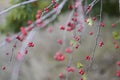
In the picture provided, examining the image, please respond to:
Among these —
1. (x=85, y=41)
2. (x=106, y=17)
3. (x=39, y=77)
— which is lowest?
(x=39, y=77)

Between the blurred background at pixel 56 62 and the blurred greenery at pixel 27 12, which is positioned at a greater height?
the blurred greenery at pixel 27 12

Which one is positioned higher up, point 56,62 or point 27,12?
point 27,12

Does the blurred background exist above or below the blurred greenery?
below

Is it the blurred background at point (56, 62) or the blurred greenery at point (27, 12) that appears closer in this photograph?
the blurred greenery at point (27, 12)

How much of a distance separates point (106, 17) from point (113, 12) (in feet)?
1.19

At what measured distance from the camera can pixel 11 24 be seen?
15.3 ft

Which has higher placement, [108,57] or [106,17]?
[106,17]

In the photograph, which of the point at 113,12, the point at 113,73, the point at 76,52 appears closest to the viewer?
the point at 113,12

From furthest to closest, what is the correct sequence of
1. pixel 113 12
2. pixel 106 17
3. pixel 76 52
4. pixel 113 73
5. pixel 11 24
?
pixel 76 52 < pixel 113 73 < pixel 106 17 < pixel 113 12 < pixel 11 24

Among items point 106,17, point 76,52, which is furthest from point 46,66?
point 106,17

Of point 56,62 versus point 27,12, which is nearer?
point 27,12

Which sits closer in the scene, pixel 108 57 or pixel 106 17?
pixel 106 17

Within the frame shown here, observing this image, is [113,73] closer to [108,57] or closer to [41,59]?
[108,57]

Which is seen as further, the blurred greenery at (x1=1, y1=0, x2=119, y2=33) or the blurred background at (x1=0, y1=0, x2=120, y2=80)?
the blurred background at (x1=0, y1=0, x2=120, y2=80)
